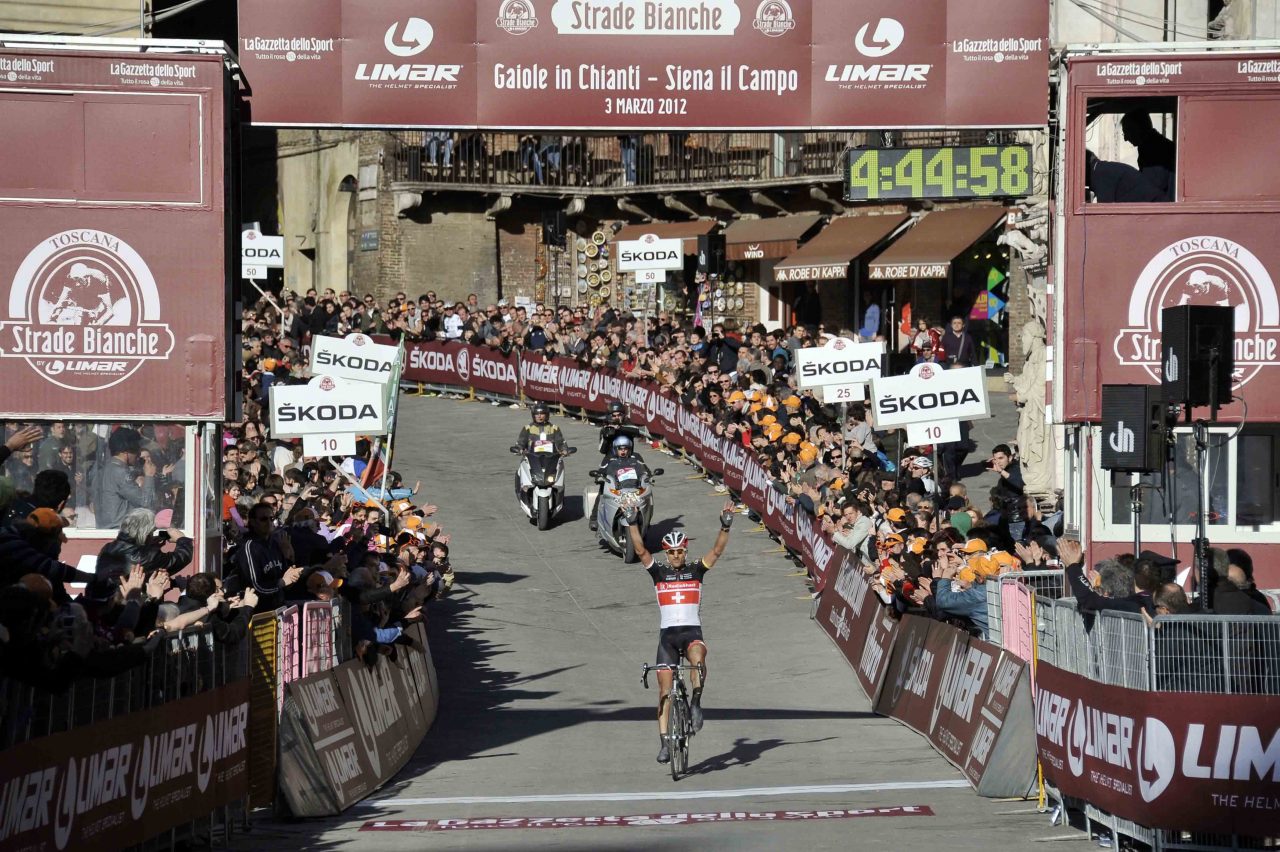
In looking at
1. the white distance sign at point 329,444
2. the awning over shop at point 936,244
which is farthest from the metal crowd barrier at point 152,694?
the awning over shop at point 936,244

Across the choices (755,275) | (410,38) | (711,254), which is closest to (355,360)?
(410,38)

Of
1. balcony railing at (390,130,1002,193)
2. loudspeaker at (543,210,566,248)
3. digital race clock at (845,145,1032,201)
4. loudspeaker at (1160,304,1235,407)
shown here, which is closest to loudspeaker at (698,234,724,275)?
balcony railing at (390,130,1002,193)

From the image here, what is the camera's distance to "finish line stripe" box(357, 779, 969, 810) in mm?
13945

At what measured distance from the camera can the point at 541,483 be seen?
29.1m

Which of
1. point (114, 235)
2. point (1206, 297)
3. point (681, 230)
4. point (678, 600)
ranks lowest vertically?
point (678, 600)

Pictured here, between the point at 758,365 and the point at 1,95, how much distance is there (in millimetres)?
18914

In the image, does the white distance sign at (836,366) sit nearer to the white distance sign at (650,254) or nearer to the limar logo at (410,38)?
the limar logo at (410,38)

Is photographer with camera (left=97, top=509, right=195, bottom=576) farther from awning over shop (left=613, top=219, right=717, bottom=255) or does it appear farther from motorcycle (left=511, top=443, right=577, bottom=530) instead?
awning over shop (left=613, top=219, right=717, bottom=255)

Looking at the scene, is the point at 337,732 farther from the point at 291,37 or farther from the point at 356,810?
the point at 291,37

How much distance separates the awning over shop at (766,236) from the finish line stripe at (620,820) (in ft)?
111

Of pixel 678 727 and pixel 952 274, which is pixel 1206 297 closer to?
pixel 678 727

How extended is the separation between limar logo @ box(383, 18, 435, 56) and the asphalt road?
19.3 ft

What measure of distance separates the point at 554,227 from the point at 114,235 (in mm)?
40309

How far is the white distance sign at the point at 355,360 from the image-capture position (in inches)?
930
